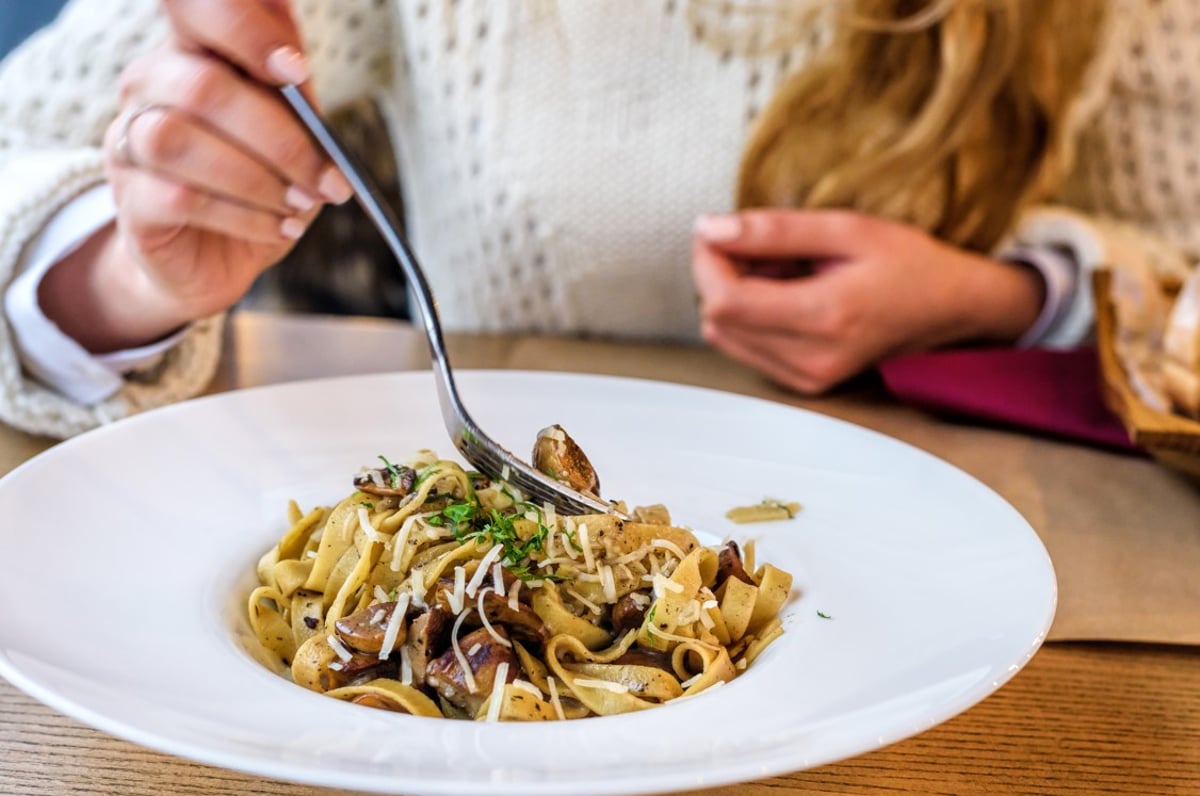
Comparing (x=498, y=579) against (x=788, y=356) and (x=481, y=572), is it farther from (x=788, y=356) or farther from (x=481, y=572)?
(x=788, y=356)

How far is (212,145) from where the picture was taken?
3.52ft

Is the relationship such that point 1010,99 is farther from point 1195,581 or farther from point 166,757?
point 166,757

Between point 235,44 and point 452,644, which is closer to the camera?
point 452,644

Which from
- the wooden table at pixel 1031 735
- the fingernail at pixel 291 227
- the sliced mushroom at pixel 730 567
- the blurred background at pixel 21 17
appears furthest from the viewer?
the blurred background at pixel 21 17

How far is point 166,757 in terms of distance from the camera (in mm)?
698

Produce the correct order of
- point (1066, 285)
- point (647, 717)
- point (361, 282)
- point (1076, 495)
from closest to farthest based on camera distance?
point (647, 717)
point (1076, 495)
point (1066, 285)
point (361, 282)

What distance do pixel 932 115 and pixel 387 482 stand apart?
3.60 feet

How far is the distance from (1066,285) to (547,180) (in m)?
0.88

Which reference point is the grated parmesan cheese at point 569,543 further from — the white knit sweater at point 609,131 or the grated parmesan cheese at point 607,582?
the white knit sweater at point 609,131

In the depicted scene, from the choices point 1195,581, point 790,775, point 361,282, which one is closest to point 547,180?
point 361,282

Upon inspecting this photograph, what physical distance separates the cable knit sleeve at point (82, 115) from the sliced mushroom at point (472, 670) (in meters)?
0.65

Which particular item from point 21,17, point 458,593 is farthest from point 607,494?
point 21,17

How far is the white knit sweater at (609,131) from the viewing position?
183cm

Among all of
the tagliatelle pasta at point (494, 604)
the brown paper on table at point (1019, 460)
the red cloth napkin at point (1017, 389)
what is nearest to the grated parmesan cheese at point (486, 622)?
the tagliatelle pasta at point (494, 604)
